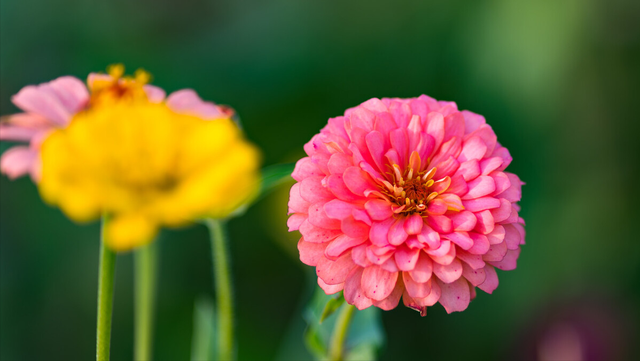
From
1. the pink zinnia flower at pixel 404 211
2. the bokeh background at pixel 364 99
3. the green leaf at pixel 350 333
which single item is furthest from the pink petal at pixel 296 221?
the bokeh background at pixel 364 99

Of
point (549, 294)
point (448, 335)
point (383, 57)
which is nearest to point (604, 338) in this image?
point (549, 294)

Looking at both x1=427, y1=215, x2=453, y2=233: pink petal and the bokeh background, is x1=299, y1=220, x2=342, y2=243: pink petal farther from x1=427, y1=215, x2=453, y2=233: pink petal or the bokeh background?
the bokeh background

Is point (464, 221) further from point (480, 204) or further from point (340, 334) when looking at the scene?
point (340, 334)

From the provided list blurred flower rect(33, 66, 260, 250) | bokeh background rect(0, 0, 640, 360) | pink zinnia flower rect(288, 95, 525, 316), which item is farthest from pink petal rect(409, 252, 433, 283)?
bokeh background rect(0, 0, 640, 360)

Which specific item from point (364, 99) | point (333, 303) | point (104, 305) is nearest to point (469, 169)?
point (333, 303)

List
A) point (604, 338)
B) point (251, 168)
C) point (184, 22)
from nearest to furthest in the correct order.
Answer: point (251, 168)
point (604, 338)
point (184, 22)

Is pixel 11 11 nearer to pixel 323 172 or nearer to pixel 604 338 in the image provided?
pixel 323 172
